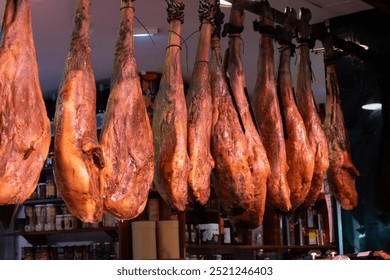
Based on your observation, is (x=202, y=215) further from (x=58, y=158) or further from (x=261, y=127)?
(x=58, y=158)

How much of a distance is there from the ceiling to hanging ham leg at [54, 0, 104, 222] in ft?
6.47

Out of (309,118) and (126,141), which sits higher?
(309,118)

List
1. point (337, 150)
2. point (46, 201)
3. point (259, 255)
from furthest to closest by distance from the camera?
1. point (259, 255)
2. point (46, 201)
3. point (337, 150)

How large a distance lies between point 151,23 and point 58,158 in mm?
3401

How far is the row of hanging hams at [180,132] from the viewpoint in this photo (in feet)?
5.82

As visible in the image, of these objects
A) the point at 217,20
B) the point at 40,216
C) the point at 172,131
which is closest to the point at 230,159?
the point at 172,131

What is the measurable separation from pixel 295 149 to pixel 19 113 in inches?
49.3

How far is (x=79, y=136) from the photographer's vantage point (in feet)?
Result: 5.99

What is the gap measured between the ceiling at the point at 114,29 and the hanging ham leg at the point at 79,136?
1.97 meters

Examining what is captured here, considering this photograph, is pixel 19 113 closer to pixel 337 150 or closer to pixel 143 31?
pixel 337 150

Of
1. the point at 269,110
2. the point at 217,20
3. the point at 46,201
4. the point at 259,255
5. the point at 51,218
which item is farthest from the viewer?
the point at 259,255

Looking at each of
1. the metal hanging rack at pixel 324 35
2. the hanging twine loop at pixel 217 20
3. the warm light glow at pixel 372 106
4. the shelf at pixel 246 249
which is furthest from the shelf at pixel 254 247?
the hanging twine loop at pixel 217 20

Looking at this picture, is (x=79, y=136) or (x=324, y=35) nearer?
(x=79, y=136)
